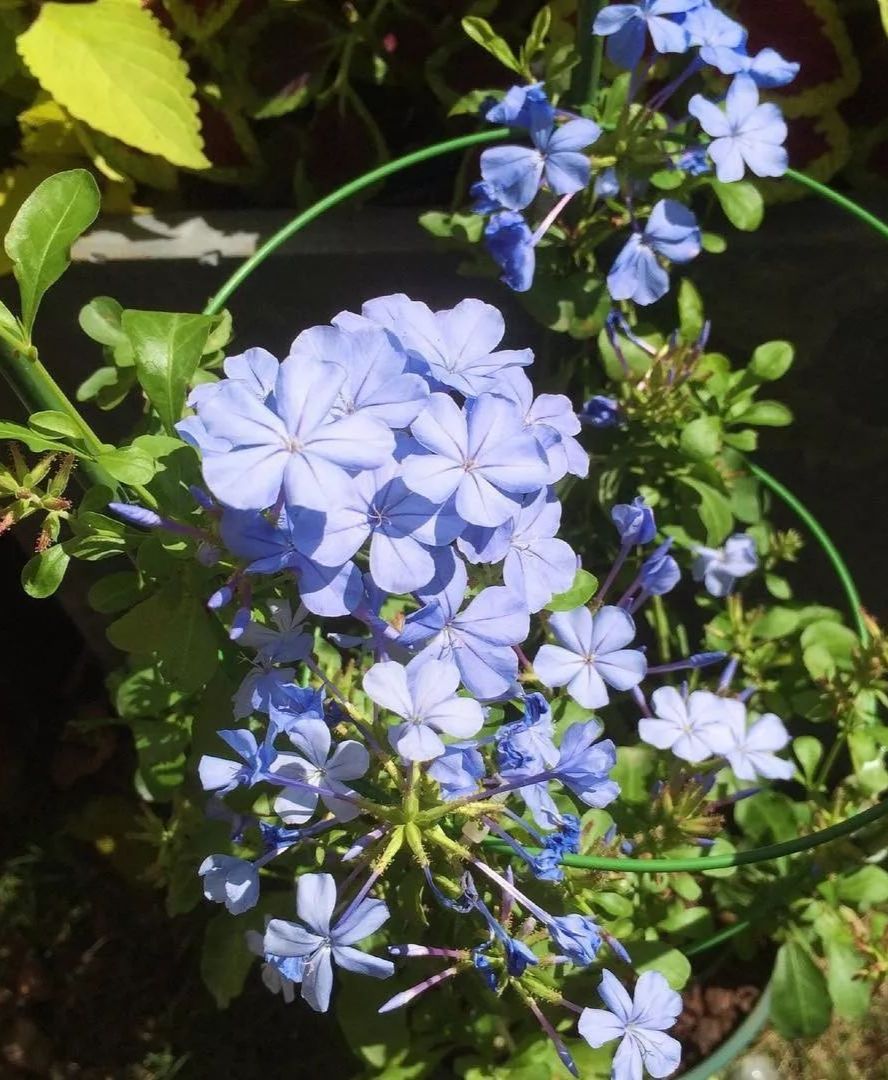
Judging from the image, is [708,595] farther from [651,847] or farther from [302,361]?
[302,361]

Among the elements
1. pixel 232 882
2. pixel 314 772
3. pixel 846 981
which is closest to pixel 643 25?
pixel 314 772

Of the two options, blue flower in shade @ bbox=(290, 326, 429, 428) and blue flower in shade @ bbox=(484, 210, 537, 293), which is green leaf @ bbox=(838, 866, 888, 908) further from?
blue flower in shade @ bbox=(290, 326, 429, 428)

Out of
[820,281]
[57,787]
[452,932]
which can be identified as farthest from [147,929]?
[820,281]

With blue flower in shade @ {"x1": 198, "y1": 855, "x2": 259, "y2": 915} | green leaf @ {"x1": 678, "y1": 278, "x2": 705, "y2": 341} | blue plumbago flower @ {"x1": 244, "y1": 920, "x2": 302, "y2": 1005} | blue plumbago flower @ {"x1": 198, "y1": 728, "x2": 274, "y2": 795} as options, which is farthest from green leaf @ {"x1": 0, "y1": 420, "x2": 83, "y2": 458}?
green leaf @ {"x1": 678, "y1": 278, "x2": 705, "y2": 341}

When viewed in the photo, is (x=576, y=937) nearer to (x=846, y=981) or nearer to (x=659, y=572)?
(x=659, y=572)

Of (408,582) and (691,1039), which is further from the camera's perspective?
(691,1039)

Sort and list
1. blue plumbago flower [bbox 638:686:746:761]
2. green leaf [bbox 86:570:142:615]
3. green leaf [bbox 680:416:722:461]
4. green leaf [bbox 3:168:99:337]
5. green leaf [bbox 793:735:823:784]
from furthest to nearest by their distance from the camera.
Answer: green leaf [bbox 793:735:823:784]
green leaf [bbox 680:416:722:461]
blue plumbago flower [bbox 638:686:746:761]
green leaf [bbox 86:570:142:615]
green leaf [bbox 3:168:99:337]

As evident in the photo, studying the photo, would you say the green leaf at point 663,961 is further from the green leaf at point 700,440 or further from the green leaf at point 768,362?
the green leaf at point 768,362
